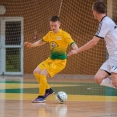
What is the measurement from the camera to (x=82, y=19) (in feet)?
66.3

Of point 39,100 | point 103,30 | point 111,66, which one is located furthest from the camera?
point 39,100

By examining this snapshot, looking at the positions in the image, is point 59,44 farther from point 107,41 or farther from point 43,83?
point 107,41

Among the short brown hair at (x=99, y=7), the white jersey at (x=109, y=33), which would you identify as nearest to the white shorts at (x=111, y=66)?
the white jersey at (x=109, y=33)

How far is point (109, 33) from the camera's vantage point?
6910 mm

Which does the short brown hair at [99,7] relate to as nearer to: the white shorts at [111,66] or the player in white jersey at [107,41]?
the player in white jersey at [107,41]

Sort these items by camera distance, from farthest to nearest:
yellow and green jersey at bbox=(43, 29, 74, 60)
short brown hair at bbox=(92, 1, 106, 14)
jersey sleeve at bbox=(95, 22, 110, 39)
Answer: yellow and green jersey at bbox=(43, 29, 74, 60) → short brown hair at bbox=(92, 1, 106, 14) → jersey sleeve at bbox=(95, 22, 110, 39)

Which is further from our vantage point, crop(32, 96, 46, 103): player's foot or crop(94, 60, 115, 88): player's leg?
crop(32, 96, 46, 103): player's foot

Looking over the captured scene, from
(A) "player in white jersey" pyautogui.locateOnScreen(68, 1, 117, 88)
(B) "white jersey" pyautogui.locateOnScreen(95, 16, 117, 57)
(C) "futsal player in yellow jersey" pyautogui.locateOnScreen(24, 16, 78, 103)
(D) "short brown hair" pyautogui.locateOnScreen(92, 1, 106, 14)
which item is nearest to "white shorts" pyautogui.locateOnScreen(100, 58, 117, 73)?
(A) "player in white jersey" pyautogui.locateOnScreen(68, 1, 117, 88)

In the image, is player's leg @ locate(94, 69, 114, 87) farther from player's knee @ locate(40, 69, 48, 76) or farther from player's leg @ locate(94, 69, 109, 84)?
player's knee @ locate(40, 69, 48, 76)

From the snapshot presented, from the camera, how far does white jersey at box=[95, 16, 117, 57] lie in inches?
269

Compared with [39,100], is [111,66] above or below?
above

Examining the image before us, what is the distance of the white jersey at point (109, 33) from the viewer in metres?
6.83

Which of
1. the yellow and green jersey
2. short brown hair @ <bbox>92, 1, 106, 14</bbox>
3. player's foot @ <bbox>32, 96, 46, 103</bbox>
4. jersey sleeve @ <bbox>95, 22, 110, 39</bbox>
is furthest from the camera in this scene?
the yellow and green jersey

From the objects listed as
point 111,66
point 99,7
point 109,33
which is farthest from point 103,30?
point 111,66
